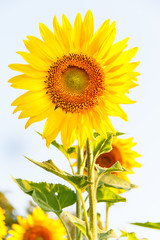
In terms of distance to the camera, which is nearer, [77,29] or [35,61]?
[77,29]

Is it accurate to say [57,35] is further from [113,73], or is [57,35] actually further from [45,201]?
[45,201]

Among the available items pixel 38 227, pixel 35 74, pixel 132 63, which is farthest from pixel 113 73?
pixel 38 227

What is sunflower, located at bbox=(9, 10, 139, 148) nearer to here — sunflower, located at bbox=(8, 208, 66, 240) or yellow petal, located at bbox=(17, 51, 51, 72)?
yellow petal, located at bbox=(17, 51, 51, 72)

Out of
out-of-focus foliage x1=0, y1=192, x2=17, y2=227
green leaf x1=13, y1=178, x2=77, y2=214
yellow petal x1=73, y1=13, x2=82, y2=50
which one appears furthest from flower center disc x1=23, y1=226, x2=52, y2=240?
out-of-focus foliage x1=0, y1=192, x2=17, y2=227

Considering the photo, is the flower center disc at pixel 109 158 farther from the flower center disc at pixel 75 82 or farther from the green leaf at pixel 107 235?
the green leaf at pixel 107 235

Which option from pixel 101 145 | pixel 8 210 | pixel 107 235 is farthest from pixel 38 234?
pixel 8 210

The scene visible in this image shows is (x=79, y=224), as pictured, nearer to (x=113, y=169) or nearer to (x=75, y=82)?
(x=113, y=169)
